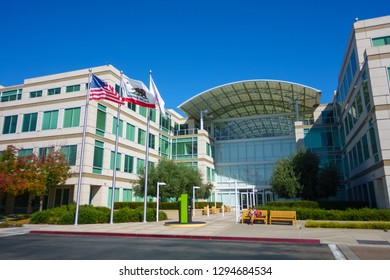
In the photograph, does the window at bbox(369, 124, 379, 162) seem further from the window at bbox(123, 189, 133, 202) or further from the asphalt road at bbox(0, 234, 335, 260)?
the window at bbox(123, 189, 133, 202)

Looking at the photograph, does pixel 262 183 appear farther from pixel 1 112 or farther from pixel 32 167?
pixel 1 112

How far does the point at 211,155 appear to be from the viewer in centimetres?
5003

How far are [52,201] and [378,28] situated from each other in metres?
36.4

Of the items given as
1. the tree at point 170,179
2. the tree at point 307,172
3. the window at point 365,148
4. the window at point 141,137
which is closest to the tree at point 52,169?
the tree at point 170,179

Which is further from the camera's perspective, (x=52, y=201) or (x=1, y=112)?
(x=1, y=112)

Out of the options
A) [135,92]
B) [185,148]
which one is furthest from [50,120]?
[185,148]

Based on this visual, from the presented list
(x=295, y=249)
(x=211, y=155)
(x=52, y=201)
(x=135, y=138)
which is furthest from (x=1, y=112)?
(x=295, y=249)

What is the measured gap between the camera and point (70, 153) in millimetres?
30203

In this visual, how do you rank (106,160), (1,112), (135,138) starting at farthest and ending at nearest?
(135,138) → (1,112) → (106,160)

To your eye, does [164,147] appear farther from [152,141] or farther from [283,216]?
[283,216]

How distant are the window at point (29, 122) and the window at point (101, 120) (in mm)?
7482

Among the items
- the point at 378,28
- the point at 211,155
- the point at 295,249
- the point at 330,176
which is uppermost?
the point at 378,28

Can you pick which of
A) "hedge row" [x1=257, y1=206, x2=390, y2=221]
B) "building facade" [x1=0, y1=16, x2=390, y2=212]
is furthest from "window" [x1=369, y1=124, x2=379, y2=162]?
"hedge row" [x1=257, y1=206, x2=390, y2=221]

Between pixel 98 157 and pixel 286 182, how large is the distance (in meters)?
19.7
